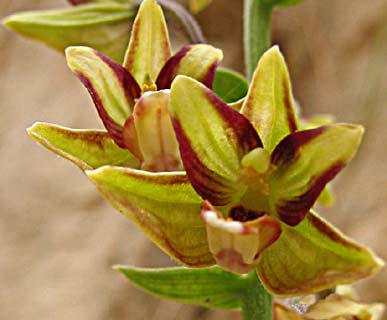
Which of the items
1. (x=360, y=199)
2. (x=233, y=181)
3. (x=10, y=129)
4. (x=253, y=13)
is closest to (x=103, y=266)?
(x=10, y=129)

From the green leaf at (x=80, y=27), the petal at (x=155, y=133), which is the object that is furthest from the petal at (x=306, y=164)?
the green leaf at (x=80, y=27)

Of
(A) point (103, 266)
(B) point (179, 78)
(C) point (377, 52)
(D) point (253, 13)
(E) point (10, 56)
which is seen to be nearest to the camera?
(B) point (179, 78)

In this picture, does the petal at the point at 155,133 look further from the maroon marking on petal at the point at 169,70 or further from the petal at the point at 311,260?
the petal at the point at 311,260

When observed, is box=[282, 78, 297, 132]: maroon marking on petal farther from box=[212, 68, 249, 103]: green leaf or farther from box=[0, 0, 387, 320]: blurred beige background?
box=[0, 0, 387, 320]: blurred beige background

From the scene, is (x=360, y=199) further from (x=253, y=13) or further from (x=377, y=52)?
(x=253, y=13)

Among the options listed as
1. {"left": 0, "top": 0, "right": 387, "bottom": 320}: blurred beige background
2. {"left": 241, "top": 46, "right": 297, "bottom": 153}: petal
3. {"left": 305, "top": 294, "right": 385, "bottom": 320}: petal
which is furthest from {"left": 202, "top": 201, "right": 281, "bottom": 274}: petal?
{"left": 0, "top": 0, "right": 387, "bottom": 320}: blurred beige background

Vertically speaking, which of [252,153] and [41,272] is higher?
[252,153]
